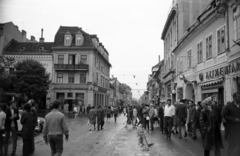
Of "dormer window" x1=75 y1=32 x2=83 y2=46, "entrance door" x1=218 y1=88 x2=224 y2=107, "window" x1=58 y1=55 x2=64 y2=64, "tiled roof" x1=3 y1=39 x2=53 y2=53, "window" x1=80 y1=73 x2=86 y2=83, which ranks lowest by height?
"entrance door" x1=218 y1=88 x2=224 y2=107

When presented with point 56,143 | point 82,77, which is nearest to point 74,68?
point 82,77

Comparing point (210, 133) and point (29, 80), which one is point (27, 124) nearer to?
point (210, 133)

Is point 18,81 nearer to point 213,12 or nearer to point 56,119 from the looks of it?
point 213,12

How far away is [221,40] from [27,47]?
1647 inches

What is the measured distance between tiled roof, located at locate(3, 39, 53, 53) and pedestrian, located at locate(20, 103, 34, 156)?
4187cm

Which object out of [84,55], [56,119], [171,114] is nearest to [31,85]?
[84,55]

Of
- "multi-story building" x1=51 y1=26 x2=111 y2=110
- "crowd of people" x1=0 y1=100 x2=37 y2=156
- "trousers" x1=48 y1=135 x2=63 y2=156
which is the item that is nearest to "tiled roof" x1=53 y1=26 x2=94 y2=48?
"multi-story building" x1=51 y1=26 x2=111 y2=110

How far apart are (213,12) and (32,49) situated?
40.2 m

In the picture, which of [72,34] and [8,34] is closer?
[8,34]

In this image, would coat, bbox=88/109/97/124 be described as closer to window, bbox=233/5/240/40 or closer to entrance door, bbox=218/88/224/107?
entrance door, bbox=218/88/224/107

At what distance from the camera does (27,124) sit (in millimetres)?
8516

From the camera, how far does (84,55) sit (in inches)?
1882

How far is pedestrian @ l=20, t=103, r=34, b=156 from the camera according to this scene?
838 centimetres

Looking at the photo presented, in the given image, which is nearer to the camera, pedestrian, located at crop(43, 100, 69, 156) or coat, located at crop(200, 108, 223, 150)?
pedestrian, located at crop(43, 100, 69, 156)
